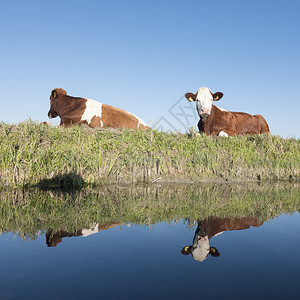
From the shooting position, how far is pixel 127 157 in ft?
25.5

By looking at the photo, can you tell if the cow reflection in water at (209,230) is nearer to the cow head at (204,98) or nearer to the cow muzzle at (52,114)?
the cow head at (204,98)

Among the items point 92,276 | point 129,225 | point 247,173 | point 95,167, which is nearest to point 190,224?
point 129,225

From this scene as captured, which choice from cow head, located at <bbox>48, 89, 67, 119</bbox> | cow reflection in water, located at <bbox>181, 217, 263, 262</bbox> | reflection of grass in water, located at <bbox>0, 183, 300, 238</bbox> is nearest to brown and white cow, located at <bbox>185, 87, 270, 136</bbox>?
reflection of grass in water, located at <bbox>0, 183, 300, 238</bbox>

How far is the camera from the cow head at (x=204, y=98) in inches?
397

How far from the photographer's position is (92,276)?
2.08 metres

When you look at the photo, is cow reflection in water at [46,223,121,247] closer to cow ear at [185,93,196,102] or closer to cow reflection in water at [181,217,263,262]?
cow reflection in water at [181,217,263,262]

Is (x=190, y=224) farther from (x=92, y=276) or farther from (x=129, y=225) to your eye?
(x=92, y=276)

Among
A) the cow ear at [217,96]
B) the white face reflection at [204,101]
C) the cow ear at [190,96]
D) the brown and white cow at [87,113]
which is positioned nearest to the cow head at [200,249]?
the white face reflection at [204,101]

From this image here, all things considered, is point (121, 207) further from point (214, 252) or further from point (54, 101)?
point (54, 101)

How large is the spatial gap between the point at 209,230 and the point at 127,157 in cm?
477

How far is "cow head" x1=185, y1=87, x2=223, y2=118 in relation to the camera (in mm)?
10094

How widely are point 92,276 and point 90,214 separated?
75.0 inches

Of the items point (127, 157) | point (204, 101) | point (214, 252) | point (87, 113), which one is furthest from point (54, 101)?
point (214, 252)

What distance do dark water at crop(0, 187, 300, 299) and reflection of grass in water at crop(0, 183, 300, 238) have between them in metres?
0.05
